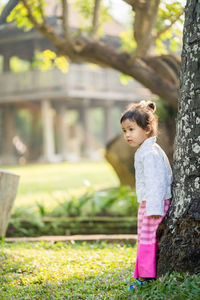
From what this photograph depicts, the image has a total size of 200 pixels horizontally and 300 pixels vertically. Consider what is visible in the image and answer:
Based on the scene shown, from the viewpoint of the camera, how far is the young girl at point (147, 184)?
2.77 metres

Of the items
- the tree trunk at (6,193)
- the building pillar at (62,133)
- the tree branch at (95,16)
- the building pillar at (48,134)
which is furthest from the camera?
the building pillar at (62,133)

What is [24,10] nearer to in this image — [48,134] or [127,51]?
[127,51]

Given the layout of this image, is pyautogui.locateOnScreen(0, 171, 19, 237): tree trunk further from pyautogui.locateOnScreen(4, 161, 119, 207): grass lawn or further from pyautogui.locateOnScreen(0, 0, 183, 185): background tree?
pyautogui.locateOnScreen(4, 161, 119, 207): grass lawn

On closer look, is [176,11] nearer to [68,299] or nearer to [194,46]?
[194,46]

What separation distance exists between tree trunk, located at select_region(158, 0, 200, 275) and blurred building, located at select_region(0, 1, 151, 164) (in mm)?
14935

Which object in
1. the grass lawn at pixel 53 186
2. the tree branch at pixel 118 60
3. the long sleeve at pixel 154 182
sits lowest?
the grass lawn at pixel 53 186

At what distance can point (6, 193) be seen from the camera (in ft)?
15.1

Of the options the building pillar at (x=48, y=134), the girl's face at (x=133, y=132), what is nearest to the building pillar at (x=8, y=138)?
the building pillar at (x=48, y=134)

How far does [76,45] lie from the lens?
258 inches

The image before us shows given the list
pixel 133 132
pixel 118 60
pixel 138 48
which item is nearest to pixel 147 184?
pixel 133 132

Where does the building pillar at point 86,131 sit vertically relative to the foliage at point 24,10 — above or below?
below

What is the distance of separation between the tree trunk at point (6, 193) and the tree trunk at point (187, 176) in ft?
7.29

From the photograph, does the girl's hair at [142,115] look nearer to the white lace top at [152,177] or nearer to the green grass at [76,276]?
the white lace top at [152,177]

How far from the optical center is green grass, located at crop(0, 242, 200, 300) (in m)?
2.54
